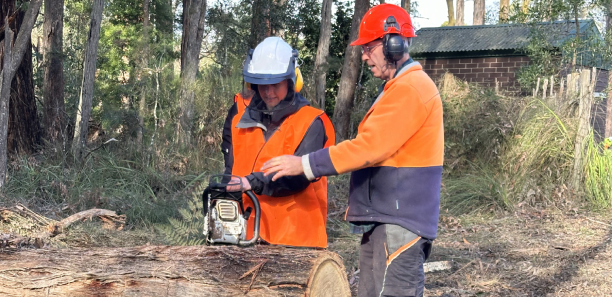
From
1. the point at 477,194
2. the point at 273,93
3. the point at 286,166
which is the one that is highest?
the point at 273,93

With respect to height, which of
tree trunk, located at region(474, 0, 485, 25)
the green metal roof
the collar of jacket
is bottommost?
the collar of jacket

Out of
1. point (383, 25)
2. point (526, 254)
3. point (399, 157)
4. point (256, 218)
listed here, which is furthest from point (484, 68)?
point (256, 218)

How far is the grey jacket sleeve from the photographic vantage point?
319cm

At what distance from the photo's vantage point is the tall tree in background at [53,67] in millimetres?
11831

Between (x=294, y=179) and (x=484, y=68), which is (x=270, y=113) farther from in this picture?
(x=484, y=68)

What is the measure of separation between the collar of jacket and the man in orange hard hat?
41cm

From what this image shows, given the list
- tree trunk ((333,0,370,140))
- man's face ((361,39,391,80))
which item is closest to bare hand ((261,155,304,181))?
man's face ((361,39,391,80))

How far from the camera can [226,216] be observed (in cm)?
308

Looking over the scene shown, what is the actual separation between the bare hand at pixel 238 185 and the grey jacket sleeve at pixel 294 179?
0.12 feet

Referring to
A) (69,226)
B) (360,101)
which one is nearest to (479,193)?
(69,226)

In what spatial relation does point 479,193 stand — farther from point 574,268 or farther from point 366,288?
point 366,288

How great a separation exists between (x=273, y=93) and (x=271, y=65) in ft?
0.54

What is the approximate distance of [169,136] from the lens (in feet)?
33.0

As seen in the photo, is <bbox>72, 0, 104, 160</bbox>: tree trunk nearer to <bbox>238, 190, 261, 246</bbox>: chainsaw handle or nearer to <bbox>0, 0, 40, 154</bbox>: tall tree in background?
<bbox>0, 0, 40, 154</bbox>: tall tree in background
